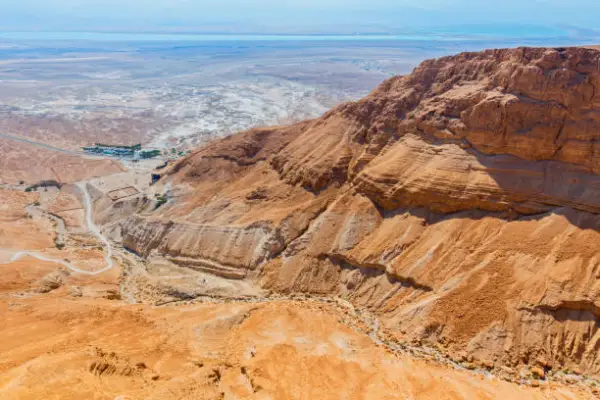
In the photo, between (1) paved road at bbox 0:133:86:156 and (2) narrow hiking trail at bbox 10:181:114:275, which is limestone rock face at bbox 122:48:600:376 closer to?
(2) narrow hiking trail at bbox 10:181:114:275

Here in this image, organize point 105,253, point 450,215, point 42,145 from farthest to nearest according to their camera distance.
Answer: point 42,145
point 105,253
point 450,215

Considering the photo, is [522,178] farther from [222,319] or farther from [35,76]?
[35,76]

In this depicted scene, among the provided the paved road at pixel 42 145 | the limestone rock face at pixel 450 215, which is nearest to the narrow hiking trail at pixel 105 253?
the limestone rock face at pixel 450 215

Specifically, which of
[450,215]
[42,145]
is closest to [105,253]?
[450,215]

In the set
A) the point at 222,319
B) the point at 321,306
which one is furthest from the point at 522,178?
the point at 222,319

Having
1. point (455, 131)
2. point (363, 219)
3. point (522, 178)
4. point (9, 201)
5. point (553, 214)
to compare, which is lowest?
point (9, 201)

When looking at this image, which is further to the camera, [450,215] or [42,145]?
[42,145]

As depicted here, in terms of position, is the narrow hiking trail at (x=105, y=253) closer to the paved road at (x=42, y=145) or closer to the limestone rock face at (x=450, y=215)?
the limestone rock face at (x=450, y=215)

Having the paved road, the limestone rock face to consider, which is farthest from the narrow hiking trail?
the paved road

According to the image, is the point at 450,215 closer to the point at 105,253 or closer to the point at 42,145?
the point at 105,253
